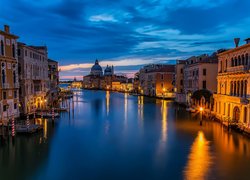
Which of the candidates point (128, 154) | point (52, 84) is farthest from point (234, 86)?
point (52, 84)

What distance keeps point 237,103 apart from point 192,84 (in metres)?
19.5

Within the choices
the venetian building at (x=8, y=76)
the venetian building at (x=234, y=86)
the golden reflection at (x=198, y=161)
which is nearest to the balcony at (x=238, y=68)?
the venetian building at (x=234, y=86)

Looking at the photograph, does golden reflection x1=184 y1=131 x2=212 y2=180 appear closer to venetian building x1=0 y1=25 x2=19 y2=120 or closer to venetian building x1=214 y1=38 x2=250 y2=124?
venetian building x1=214 y1=38 x2=250 y2=124

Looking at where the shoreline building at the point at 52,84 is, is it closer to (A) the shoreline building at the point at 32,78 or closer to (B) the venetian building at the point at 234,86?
(A) the shoreline building at the point at 32,78

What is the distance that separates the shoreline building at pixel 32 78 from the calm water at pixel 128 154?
6995 mm

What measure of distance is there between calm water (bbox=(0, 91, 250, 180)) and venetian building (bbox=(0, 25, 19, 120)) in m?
3.72

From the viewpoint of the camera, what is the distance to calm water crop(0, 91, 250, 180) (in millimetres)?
13234

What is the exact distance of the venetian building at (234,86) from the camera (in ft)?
71.7

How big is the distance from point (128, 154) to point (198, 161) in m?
4.26

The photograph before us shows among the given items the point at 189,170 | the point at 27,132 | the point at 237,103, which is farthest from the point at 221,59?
the point at 27,132

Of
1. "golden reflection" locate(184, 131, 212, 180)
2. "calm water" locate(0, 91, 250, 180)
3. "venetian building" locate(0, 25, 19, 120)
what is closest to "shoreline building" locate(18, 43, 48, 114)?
"venetian building" locate(0, 25, 19, 120)

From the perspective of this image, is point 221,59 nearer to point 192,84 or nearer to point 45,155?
point 192,84

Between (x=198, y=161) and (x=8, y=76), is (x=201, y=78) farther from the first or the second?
(x=8, y=76)

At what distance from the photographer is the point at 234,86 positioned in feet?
80.9
